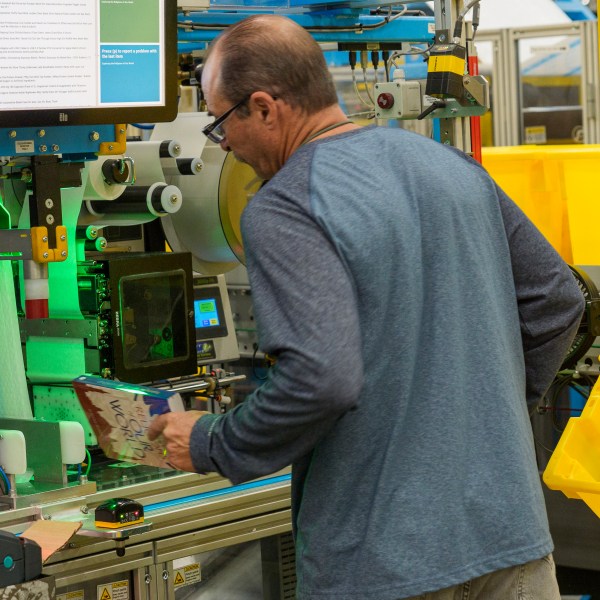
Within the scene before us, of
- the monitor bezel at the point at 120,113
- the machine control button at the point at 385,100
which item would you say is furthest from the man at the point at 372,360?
the machine control button at the point at 385,100

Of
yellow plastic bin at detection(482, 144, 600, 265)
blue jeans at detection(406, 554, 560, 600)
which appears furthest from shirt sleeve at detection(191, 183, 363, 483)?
yellow plastic bin at detection(482, 144, 600, 265)

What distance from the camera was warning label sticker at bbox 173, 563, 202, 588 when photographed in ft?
9.70

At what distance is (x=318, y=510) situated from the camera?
1865 mm

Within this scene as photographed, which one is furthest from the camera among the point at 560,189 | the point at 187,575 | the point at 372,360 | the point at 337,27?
the point at 560,189

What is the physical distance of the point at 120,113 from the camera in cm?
267

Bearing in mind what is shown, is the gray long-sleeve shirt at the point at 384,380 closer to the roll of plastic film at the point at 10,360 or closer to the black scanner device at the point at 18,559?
the black scanner device at the point at 18,559

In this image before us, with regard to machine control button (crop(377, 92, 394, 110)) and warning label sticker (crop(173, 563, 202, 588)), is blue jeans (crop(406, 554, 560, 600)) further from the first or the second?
machine control button (crop(377, 92, 394, 110))

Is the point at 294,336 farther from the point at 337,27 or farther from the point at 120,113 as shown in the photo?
the point at 337,27

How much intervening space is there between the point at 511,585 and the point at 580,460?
1.60 m

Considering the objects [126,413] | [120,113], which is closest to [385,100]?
[120,113]

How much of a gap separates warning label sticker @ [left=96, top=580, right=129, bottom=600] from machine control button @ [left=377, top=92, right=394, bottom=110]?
162 centimetres

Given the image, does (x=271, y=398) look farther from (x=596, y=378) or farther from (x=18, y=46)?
(x=596, y=378)

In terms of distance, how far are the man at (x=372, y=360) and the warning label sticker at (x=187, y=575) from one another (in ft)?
3.60

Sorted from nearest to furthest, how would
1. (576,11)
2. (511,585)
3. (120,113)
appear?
(511,585) < (120,113) < (576,11)
